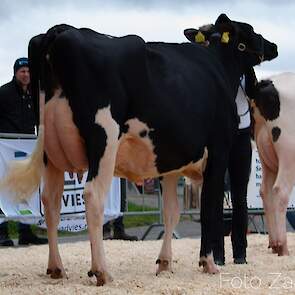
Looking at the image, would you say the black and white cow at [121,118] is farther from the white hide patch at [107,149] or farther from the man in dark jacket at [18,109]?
the man in dark jacket at [18,109]

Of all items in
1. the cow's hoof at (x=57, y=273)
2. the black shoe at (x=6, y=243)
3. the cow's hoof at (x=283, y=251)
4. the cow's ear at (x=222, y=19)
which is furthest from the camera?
the black shoe at (x=6, y=243)

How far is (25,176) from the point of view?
19.5 ft

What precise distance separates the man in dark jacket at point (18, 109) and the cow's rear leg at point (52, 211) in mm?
3981

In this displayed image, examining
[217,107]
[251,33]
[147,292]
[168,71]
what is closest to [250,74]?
[251,33]

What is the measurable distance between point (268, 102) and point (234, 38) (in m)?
1.65

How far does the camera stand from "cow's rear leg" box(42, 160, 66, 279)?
6.20m

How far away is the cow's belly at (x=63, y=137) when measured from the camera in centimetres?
572

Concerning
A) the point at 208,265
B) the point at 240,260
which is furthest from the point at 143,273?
the point at 240,260

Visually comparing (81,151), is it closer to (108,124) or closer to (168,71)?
(108,124)

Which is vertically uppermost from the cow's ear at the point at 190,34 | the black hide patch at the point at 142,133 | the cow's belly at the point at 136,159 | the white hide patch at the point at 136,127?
the cow's ear at the point at 190,34

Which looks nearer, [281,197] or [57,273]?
[57,273]

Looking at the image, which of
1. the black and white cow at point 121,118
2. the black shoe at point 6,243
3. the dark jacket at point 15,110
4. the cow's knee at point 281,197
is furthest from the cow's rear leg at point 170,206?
the dark jacket at point 15,110

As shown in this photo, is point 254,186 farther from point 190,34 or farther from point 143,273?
point 143,273

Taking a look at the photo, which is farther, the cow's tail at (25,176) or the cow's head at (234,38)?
the cow's head at (234,38)
